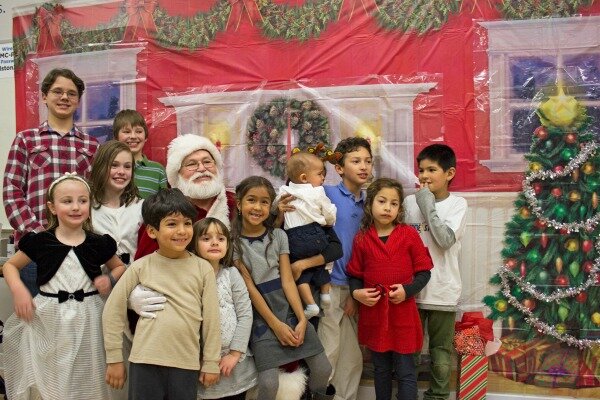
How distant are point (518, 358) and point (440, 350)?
515mm

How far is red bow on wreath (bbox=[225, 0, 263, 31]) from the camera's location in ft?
11.3

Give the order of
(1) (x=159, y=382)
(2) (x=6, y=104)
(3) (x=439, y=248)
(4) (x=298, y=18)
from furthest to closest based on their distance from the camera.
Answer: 1. (2) (x=6, y=104)
2. (4) (x=298, y=18)
3. (3) (x=439, y=248)
4. (1) (x=159, y=382)

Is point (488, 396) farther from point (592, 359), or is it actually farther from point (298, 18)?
point (298, 18)

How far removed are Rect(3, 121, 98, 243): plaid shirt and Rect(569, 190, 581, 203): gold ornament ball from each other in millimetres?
2728

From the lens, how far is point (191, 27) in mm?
3555

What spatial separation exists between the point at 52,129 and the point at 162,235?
48.1 inches

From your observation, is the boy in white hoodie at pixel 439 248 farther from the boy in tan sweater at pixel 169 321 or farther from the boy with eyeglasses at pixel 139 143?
the boy with eyeglasses at pixel 139 143

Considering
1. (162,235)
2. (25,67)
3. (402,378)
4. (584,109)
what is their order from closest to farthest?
(162,235) < (402,378) < (584,109) < (25,67)

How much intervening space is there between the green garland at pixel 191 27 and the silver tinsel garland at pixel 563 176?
213 cm

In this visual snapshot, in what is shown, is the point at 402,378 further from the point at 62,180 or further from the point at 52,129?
the point at 52,129

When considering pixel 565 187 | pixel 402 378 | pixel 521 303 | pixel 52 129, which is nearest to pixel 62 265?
pixel 52 129

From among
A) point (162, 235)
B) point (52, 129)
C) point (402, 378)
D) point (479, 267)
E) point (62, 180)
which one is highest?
point (52, 129)

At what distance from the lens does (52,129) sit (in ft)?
10.0

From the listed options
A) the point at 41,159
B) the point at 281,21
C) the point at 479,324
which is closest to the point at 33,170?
the point at 41,159
